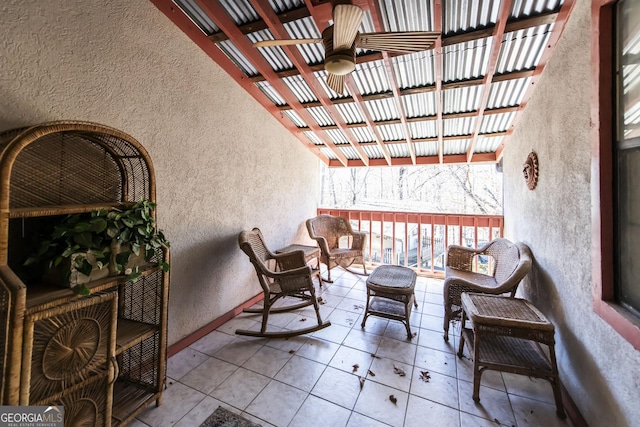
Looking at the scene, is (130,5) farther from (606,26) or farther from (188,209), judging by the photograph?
(606,26)

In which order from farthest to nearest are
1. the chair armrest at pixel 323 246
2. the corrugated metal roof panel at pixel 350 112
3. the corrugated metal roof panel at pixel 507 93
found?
the chair armrest at pixel 323 246 < the corrugated metal roof panel at pixel 350 112 < the corrugated metal roof panel at pixel 507 93

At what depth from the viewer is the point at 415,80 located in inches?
108

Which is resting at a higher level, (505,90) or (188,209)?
(505,90)

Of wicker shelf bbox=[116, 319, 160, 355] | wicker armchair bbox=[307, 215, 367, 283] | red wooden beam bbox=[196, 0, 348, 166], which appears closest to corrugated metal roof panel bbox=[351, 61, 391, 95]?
red wooden beam bbox=[196, 0, 348, 166]

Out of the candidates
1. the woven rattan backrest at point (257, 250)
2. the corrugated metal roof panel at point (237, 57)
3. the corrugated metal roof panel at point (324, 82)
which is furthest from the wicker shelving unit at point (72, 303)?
Result: the corrugated metal roof panel at point (324, 82)

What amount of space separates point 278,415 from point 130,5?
9.95ft

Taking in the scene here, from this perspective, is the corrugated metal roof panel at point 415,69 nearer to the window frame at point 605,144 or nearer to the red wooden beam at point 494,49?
the red wooden beam at point 494,49

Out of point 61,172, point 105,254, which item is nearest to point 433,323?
point 105,254

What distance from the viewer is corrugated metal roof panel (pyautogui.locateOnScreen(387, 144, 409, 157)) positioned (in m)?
4.21

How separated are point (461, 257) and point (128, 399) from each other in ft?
10.9

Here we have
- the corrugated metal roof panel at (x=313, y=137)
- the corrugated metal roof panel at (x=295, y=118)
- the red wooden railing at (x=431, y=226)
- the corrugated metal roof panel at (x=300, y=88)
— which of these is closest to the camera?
the corrugated metal roof panel at (x=300, y=88)

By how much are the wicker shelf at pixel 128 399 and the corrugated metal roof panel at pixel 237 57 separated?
297 cm

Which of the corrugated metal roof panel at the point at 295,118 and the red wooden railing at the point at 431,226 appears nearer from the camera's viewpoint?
the corrugated metal roof panel at the point at 295,118

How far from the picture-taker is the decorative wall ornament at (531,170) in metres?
2.35
